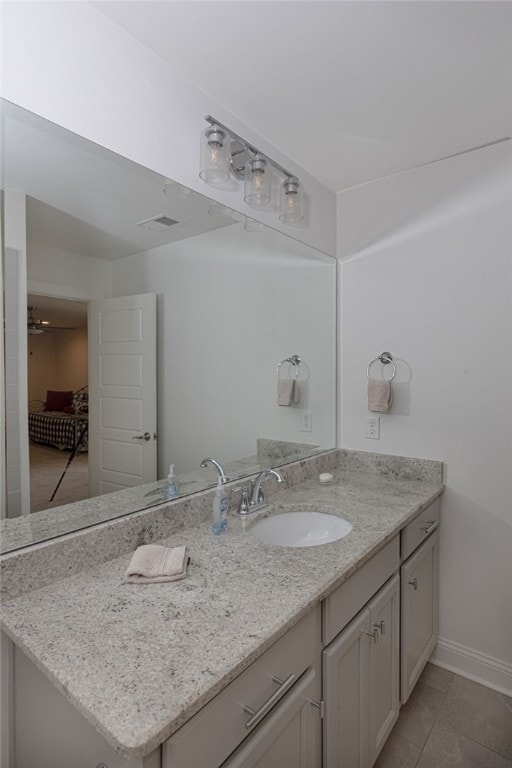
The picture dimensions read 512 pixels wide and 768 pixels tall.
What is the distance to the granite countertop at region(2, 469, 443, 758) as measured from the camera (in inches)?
26.9

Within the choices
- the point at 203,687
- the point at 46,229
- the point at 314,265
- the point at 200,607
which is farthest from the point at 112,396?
the point at 314,265

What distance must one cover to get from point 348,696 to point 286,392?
1.27 metres

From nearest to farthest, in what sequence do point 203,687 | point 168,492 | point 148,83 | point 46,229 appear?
point 203,687 < point 46,229 < point 148,83 < point 168,492

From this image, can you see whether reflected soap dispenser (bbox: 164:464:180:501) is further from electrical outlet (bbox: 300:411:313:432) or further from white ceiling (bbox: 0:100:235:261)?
electrical outlet (bbox: 300:411:313:432)

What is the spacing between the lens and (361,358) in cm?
223

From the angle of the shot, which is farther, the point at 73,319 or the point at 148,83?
the point at 148,83

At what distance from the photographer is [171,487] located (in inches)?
57.6

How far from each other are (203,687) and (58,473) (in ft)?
2.30

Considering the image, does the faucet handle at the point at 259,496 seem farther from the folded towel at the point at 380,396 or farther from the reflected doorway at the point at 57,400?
the folded towel at the point at 380,396

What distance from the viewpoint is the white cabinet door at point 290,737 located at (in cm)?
86

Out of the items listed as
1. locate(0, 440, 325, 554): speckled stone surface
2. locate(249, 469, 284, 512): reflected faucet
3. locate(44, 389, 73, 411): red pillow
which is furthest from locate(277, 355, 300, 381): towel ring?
locate(44, 389, 73, 411): red pillow

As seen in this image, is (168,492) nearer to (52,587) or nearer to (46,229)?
(52,587)

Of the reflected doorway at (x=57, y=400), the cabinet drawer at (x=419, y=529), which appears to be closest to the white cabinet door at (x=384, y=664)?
the cabinet drawer at (x=419, y=529)

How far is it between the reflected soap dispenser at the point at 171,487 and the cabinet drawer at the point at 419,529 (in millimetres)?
874
